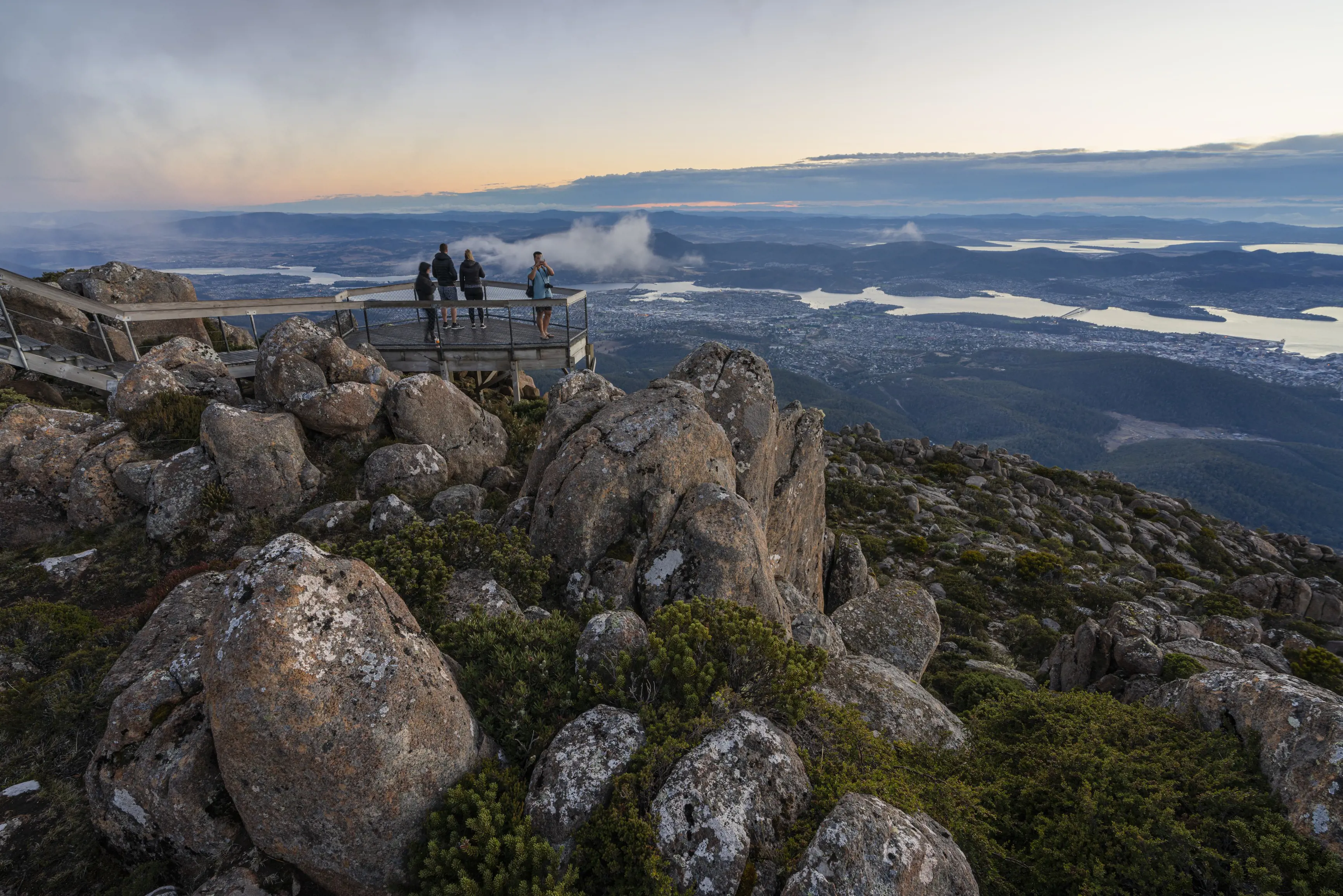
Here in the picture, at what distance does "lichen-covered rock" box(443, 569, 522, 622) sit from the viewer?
9.91m

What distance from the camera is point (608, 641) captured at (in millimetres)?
8234

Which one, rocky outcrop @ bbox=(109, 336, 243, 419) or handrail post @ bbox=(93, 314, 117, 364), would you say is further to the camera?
handrail post @ bbox=(93, 314, 117, 364)

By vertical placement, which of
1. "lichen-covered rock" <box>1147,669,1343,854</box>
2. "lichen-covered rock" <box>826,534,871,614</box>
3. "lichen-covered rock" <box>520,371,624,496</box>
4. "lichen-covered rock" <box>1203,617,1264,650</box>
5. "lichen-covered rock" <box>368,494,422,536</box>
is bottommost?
"lichen-covered rock" <box>1203,617,1264,650</box>

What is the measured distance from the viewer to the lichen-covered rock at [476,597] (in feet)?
32.5

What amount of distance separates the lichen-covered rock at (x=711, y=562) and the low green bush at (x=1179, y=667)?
11387mm

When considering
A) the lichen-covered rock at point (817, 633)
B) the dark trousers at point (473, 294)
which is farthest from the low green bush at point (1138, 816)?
the dark trousers at point (473, 294)

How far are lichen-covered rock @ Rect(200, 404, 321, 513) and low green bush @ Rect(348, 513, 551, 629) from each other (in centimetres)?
529

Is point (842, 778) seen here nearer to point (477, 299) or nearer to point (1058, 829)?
point (1058, 829)

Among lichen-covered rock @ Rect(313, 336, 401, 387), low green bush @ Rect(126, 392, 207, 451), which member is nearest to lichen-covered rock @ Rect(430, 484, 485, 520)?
lichen-covered rock @ Rect(313, 336, 401, 387)

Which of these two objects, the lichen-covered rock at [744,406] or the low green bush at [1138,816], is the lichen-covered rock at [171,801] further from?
the lichen-covered rock at [744,406]

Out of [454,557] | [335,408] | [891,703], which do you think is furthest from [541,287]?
[891,703]

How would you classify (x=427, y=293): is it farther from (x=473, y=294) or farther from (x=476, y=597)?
(x=476, y=597)

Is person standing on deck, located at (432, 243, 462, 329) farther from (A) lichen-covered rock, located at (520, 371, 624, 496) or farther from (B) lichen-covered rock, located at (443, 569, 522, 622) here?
(B) lichen-covered rock, located at (443, 569, 522, 622)

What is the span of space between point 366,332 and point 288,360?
796 cm
